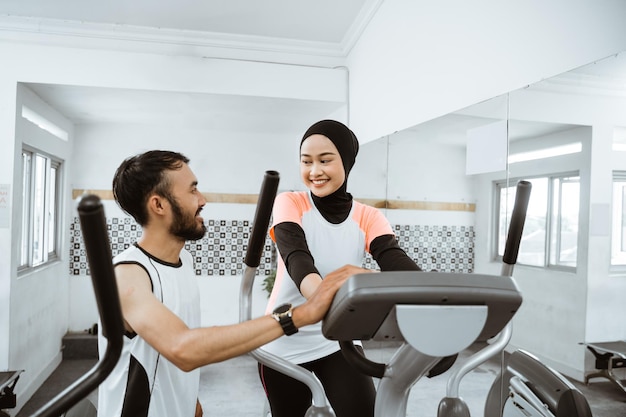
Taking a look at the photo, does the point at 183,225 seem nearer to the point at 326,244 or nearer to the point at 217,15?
the point at 326,244

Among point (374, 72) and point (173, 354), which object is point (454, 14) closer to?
point (374, 72)

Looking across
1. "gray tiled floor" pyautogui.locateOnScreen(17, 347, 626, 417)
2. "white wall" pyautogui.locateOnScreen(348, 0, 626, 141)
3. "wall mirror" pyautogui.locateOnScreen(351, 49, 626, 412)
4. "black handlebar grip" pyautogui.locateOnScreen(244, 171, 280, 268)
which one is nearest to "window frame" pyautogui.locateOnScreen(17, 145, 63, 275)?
"gray tiled floor" pyautogui.locateOnScreen(17, 347, 626, 417)

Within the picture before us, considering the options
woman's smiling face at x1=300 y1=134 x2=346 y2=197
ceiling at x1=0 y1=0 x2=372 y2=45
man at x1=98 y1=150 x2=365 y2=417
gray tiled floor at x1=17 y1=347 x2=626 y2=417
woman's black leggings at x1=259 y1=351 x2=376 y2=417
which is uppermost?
ceiling at x1=0 y1=0 x2=372 y2=45

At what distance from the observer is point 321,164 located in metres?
1.42

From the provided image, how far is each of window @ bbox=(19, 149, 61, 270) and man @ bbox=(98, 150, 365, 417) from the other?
303 cm

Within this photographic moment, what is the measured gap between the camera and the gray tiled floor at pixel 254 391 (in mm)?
1330

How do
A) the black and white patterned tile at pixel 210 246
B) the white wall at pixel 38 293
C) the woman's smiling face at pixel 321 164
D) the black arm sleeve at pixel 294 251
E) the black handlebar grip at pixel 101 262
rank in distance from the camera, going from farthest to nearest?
the black and white patterned tile at pixel 210 246, the white wall at pixel 38 293, the woman's smiling face at pixel 321 164, the black arm sleeve at pixel 294 251, the black handlebar grip at pixel 101 262

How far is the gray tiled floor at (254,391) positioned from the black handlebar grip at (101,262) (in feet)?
4.00

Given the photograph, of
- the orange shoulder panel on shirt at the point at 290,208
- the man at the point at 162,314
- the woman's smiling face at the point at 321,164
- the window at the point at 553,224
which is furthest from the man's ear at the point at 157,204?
the window at the point at 553,224

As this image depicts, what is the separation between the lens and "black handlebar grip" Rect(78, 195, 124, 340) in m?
0.64

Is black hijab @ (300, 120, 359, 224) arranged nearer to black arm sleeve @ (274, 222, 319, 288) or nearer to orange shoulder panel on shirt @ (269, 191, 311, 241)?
orange shoulder panel on shirt @ (269, 191, 311, 241)

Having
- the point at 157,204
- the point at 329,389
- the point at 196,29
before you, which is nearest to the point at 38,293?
the point at 196,29

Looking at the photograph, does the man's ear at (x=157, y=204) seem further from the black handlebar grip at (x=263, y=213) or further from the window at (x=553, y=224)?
the window at (x=553, y=224)

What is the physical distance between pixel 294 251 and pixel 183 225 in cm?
36
